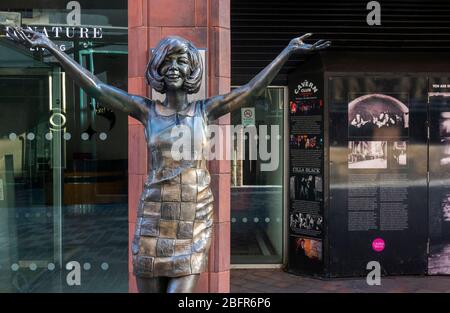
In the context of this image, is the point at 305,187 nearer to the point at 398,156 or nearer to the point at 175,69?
the point at 398,156

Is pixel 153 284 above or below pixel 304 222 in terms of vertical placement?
above

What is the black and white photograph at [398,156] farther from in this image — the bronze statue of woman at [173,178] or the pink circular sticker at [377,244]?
the bronze statue of woman at [173,178]

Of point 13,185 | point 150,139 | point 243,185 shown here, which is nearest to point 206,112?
point 150,139

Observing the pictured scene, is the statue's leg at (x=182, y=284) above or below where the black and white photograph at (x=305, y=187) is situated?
below

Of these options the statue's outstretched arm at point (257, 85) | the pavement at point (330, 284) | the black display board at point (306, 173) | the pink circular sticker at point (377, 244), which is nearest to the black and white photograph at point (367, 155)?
the black display board at point (306, 173)

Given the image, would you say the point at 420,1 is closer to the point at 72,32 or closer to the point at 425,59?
the point at 425,59

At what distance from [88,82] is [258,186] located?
14.2 ft

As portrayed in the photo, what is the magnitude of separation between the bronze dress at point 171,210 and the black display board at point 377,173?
12.1 ft

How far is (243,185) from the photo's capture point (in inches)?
271

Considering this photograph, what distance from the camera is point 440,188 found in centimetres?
629

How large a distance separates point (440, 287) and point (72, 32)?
188 inches

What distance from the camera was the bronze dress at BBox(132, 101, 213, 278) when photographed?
2.65 m

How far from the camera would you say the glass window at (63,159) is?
18.1 ft
